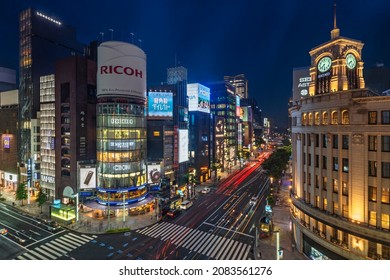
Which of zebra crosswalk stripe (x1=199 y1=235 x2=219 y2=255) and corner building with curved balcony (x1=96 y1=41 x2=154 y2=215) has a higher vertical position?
corner building with curved balcony (x1=96 y1=41 x2=154 y2=215)

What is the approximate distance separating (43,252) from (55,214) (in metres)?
11.0

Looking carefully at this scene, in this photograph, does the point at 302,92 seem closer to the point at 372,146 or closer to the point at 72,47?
the point at 372,146

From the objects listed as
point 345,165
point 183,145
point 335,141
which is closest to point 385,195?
point 345,165

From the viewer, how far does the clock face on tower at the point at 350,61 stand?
25.5 metres

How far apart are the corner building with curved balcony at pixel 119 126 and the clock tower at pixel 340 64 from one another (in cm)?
3326

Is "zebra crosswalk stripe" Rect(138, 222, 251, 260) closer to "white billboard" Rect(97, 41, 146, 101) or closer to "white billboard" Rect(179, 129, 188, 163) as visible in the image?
"white billboard" Rect(179, 129, 188, 163)

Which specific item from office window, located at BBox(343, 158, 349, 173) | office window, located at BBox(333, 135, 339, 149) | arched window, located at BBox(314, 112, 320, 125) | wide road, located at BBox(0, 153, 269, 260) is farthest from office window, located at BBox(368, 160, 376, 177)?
wide road, located at BBox(0, 153, 269, 260)

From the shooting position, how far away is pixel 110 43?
41188 mm

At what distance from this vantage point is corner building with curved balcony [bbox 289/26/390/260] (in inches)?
795

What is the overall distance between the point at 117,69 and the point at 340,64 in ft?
121

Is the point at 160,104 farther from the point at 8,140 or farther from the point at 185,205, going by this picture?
the point at 8,140

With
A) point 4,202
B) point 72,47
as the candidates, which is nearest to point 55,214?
point 4,202

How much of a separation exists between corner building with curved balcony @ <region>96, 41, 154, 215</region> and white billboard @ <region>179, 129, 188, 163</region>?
567 inches

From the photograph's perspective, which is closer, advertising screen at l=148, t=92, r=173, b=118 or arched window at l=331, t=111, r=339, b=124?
arched window at l=331, t=111, r=339, b=124
